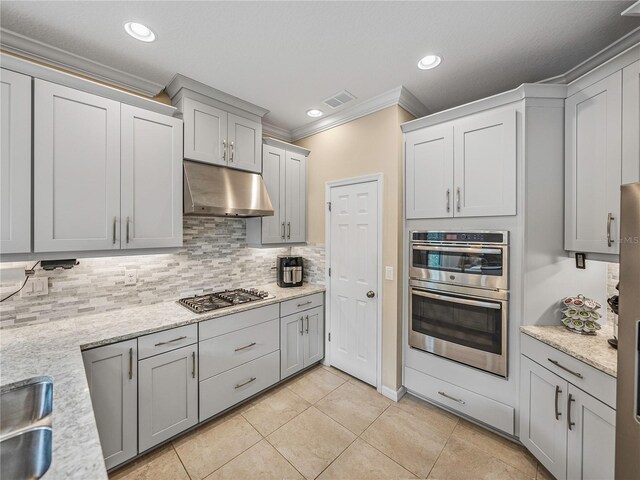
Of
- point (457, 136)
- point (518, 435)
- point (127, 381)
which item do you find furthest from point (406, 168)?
point (127, 381)

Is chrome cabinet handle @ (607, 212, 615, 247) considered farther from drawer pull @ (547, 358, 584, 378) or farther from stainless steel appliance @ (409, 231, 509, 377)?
drawer pull @ (547, 358, 584, 378)

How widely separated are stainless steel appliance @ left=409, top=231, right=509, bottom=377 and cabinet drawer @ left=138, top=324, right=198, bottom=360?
189 centimetres

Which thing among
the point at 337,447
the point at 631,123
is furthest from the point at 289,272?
the point at 631,123

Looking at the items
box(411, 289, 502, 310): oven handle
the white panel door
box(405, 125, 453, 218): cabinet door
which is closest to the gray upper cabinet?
the white panel door

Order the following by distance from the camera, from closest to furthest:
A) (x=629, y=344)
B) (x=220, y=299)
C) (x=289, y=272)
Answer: (x=629, y=344) < (x=220, y=299) < (x=289, y=272)

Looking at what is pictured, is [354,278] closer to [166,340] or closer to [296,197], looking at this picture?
[296,197]

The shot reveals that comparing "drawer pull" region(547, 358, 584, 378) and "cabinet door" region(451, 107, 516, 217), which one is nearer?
"drawer pull" region(547, 358, 584, 378)

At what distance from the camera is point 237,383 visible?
236 centimetres

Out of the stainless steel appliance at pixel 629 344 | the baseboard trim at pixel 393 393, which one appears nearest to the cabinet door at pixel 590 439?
the stainless steel appliance at pixel 629 344

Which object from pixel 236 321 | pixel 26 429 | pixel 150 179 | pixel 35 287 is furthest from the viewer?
pixel 236 321

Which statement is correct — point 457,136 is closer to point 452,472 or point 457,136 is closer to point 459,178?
point 459,178

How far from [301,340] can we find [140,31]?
9.33 feet

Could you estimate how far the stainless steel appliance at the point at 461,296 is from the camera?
2.07m

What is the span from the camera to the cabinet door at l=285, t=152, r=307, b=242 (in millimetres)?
3176
